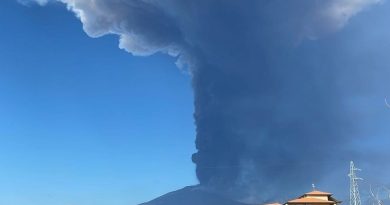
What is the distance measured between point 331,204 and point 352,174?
12444 mm

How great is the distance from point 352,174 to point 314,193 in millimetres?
8411

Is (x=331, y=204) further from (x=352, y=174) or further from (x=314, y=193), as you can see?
(x=352, y=174)

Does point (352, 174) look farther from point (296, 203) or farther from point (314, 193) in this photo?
point (296, 203)

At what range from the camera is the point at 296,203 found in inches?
2896

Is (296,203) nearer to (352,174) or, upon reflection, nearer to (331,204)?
(331,204)

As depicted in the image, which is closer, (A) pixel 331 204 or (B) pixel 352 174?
(A) pixel 331 204

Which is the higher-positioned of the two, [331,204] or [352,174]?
[352,174]

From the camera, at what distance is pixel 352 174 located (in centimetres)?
8500

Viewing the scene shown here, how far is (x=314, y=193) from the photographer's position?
8206 centimetres

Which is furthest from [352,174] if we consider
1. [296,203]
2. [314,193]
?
[296,203]

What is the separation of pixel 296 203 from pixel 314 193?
977 cm

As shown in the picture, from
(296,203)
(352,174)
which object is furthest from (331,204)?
(352,174)

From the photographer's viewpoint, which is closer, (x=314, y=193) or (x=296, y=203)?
(x=296, y=203)

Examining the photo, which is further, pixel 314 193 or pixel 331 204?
pixel 314 193
